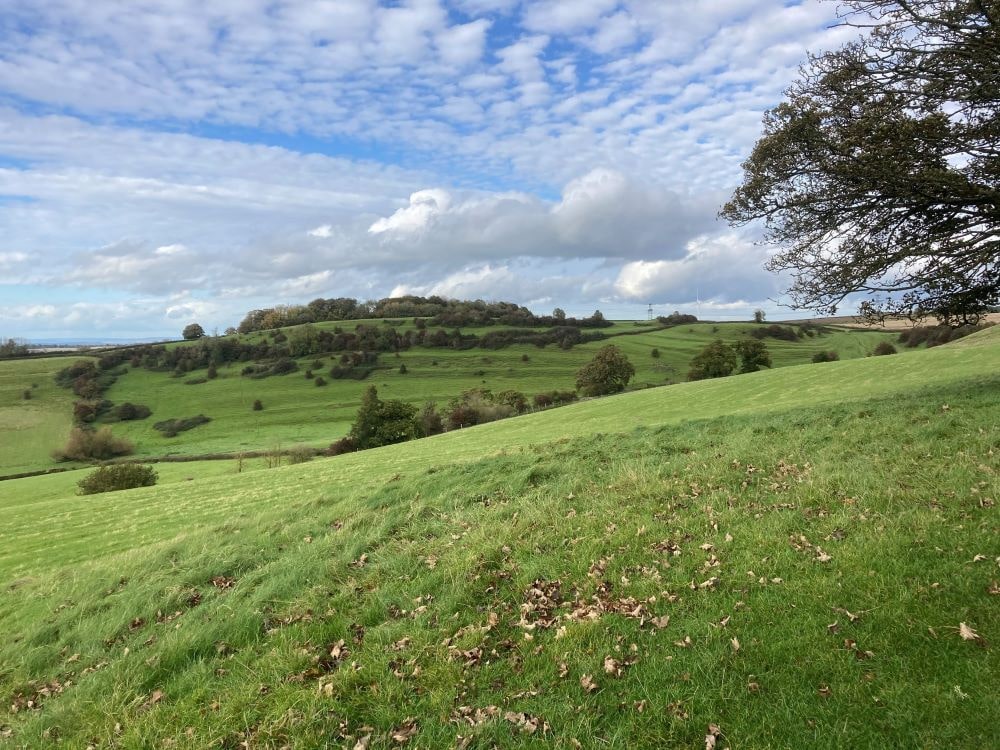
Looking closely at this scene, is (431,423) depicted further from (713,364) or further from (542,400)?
(713,364)

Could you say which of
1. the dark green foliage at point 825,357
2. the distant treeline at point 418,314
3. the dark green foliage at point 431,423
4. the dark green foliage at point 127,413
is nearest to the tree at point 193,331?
the distant treeline at point 418,314

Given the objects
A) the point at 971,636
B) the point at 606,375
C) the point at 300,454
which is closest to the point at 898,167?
the point at 971,636

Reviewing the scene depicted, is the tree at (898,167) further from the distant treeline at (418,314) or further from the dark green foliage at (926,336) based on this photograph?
the distant treeline at (418,314)

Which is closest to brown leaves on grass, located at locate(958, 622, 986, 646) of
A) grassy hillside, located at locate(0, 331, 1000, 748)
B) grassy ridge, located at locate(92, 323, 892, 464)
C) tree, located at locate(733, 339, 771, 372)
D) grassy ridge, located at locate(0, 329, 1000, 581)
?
grassy hillside, located at locate(0, 331, 1000, 748)

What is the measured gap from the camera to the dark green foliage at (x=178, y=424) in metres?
97.1

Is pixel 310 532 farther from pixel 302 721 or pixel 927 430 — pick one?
pixel 927 430

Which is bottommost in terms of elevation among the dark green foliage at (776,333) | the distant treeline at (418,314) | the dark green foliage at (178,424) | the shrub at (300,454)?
the shrub at (300,454)

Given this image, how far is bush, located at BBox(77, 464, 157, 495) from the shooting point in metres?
47.4

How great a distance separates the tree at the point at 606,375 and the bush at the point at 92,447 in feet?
242

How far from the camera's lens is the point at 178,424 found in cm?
9919

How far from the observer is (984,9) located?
11.4 m

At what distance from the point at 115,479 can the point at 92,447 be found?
1717 inches

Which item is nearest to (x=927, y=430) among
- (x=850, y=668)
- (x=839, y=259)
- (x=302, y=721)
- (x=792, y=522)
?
(x=839, y=259)

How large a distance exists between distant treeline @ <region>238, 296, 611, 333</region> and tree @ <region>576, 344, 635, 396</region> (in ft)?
228
